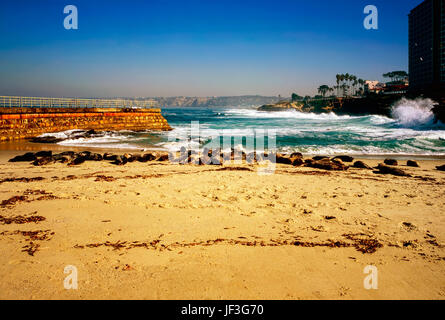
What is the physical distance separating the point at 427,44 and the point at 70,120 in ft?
333

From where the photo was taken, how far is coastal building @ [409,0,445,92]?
7772 centimetres

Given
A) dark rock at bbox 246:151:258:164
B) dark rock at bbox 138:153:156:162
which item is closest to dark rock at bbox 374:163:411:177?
dark rock at bbox 246:151:258:164

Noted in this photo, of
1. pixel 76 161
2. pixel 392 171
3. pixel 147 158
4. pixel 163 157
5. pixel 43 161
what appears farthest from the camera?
pixel 163 157

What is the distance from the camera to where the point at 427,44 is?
85750mm

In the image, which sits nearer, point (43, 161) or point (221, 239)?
point (221, 239)

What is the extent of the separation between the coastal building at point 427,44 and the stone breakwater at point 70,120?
236ft

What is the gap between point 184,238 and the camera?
406 cm

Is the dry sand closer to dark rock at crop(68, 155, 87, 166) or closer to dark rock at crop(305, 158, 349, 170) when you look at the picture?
dark rock at crop(305, 158, 349, 170)

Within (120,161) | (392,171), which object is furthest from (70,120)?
(392,171)

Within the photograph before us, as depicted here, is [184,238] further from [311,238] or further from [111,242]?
[311,238]

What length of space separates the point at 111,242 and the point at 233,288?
1.93 meters

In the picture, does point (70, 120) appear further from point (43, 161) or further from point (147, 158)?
point (147, 158)

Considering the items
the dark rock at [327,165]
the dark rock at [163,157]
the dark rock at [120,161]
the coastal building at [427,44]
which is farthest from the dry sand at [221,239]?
the coastal building at [427,44]
